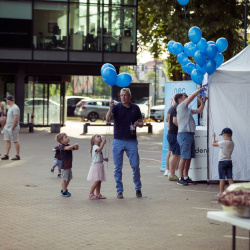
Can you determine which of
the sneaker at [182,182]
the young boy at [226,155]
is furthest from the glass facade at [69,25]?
the young boy at [226,155]

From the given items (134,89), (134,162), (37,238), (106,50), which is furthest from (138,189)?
(134,89)

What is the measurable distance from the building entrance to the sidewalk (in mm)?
20766

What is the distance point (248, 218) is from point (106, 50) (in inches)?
1112

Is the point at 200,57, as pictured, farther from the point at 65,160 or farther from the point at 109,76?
the point at 65,160

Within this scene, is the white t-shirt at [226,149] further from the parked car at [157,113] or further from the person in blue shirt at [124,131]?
the parked car at [157,113]

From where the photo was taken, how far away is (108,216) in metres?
8.62

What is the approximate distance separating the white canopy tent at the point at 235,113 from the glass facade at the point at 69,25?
70.6 ft

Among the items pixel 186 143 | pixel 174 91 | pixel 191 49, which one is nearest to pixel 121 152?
pixel 186 143

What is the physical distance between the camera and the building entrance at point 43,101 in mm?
34219

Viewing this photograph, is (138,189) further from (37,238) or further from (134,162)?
(37,238)

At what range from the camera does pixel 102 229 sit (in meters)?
7.72

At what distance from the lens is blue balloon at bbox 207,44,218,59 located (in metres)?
10.7

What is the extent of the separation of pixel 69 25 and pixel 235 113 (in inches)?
876

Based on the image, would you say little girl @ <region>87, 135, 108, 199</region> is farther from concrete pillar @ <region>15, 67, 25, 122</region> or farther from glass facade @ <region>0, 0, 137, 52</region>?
concrete pillar @ <region>15, 67, 25, 122</region>
